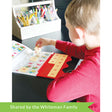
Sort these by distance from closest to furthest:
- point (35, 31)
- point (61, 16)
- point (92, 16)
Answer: point (92, 16) → point (35, 31) → point (61, 16)

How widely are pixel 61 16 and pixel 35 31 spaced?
43 cm

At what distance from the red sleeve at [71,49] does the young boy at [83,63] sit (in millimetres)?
247

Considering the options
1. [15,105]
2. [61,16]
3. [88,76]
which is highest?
[61,16]

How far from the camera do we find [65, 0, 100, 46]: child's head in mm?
487

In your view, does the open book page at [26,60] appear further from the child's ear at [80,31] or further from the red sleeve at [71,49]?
the child's ear at [80,31]

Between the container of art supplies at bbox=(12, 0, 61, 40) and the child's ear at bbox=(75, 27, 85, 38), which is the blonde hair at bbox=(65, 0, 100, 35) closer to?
the child's ear at bbox=(75, 27, 85, 38)

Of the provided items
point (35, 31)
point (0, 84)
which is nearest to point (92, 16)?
point (0, 84)

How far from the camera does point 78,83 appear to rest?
1.65 feet

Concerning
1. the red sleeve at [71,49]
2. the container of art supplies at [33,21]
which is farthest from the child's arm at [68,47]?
the container of art supplies at [33,21]

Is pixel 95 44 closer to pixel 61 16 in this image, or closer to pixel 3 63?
pixel 3 63

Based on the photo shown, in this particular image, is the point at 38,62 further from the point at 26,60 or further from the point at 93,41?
the point at 93,41

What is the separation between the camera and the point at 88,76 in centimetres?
50

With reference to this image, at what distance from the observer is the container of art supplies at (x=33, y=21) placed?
1.08 meters

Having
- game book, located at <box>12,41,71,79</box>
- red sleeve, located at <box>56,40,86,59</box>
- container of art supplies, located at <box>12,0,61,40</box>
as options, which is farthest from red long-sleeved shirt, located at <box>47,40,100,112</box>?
container of art supplies, located at <box>12,0,61,40</box>
